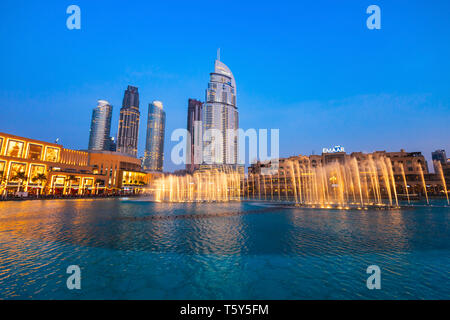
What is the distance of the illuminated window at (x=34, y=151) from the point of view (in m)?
80.8

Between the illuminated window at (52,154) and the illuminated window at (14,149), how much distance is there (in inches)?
407

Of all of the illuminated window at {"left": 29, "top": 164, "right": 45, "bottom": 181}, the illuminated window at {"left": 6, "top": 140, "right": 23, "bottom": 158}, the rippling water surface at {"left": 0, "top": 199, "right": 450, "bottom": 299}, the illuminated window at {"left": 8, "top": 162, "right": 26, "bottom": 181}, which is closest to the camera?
the rippling water surface at {"left": 0, "top": 199, "right": 450, "bottom": 299}

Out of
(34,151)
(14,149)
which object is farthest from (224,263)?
(34,151)

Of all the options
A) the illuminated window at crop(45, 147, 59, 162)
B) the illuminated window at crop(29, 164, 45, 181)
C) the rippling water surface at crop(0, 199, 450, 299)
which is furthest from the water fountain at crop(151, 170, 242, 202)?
the illuminated window at crop(45, 147, 59, 162)

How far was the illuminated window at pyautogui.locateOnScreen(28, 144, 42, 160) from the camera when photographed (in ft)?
265

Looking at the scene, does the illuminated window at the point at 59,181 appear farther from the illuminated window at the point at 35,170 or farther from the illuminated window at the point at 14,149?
the illuminated window at the point at 14,149

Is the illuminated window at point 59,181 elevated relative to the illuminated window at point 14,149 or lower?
lower

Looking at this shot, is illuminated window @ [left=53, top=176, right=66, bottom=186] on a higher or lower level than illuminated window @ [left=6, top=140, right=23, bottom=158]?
lower

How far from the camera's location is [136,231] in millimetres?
16141

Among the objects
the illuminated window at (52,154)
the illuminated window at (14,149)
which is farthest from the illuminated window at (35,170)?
the illuminated window at (14,149)

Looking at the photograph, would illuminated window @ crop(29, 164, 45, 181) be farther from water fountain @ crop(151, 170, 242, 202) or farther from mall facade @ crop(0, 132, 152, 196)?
water fountain @ crop(151, 170, 242, 202)
